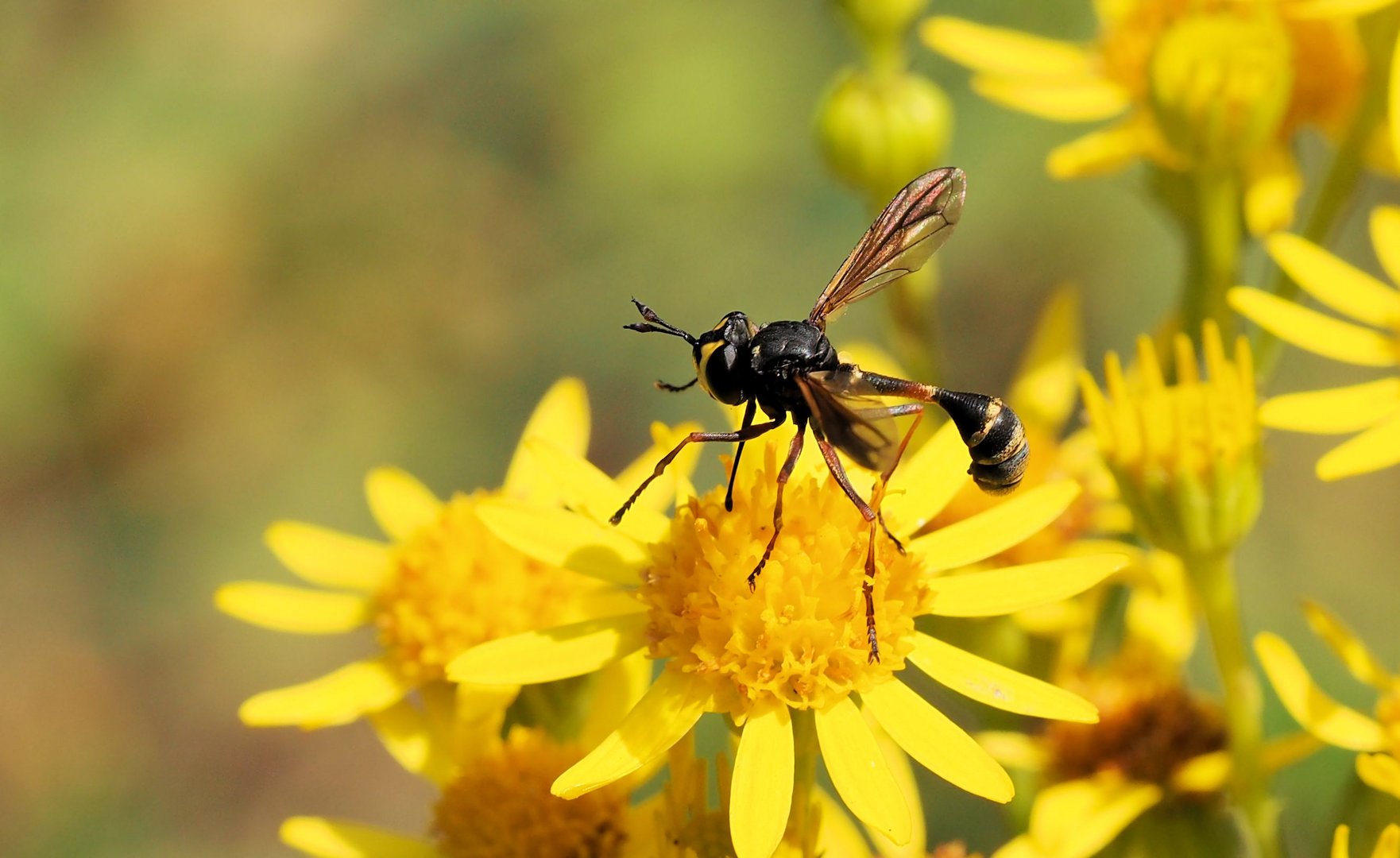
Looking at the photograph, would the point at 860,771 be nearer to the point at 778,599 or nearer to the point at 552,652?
the point at 778,599

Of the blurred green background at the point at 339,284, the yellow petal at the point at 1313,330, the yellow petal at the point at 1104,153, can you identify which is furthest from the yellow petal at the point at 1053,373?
the blurred green background at the point at 339,284

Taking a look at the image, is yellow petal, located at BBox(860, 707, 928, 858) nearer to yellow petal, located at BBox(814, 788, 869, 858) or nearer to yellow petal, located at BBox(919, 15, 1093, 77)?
yellow petal, located at BBox(814, 788, 869, 858)

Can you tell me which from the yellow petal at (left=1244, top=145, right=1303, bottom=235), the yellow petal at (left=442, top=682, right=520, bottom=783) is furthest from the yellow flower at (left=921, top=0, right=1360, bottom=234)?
the yellow petal at (left=442, top=682, right=520, bottom=783)

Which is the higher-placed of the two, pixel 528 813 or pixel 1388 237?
pixel 1388 237

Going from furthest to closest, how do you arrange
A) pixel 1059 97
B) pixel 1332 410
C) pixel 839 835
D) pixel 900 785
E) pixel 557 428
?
pixel 1059 97
pixel 557 428
pixel 839 835
pixel 1332 410
pixel 900 785

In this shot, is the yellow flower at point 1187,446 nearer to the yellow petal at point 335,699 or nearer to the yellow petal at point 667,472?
the yellow petal at point 667,472

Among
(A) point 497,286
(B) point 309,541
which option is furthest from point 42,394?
(B) point 309,541

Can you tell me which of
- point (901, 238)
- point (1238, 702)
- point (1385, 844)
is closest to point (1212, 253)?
point (901, 238)
